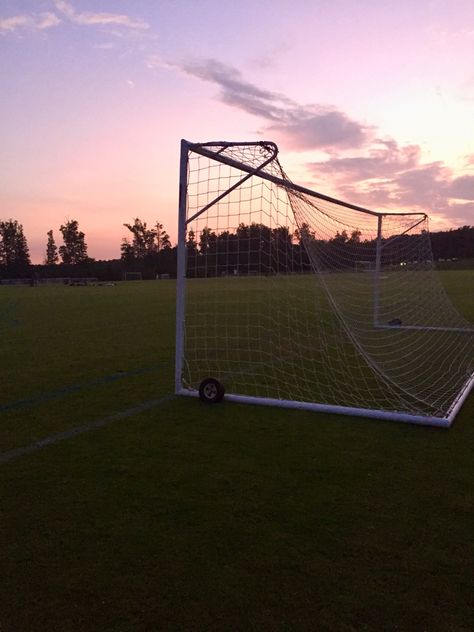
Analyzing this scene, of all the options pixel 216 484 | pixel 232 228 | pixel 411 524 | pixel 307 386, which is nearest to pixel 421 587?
pixel 411 524

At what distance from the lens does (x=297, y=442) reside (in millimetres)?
4098

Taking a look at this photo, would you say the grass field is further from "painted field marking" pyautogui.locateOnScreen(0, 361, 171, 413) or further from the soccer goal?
the soccer goal

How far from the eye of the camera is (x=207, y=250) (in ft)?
21.5

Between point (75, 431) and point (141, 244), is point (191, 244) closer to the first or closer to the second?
point (75, 431)

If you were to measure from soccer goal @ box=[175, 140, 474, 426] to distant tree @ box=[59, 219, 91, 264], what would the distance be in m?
89.8

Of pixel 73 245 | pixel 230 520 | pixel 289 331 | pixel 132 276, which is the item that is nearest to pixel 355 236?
pixel 289 331

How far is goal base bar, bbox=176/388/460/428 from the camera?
451cm

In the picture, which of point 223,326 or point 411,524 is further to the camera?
point 223,326

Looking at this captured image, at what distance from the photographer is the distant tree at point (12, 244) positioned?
9181 cm

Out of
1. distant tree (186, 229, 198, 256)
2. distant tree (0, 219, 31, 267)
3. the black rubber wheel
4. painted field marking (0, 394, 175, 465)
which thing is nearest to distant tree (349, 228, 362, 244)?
distant tree (186, 229, 198, 256)

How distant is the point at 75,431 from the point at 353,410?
8.37 feet

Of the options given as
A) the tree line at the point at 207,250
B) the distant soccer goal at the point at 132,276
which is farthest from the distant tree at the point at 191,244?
the distant soccer goal at the point at 132,276

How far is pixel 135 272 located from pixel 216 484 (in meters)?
80.1

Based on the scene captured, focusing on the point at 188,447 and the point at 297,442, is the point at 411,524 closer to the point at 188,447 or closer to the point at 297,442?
the point at 297,442
